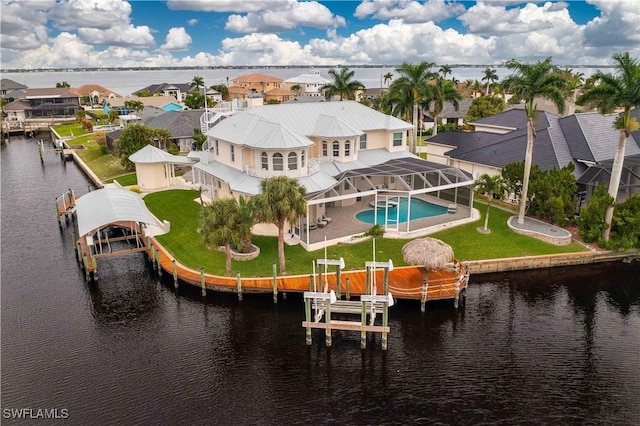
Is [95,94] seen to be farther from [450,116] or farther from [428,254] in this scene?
[428,254]

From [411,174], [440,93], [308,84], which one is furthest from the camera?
[308,84]

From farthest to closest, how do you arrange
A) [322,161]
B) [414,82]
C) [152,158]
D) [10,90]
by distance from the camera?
[10,90]
[414,82]
[152,158]
[322,161]

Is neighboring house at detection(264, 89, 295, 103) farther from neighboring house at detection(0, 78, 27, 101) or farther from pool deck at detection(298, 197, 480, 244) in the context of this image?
pool deck at detection(298, 197, 480, 244)

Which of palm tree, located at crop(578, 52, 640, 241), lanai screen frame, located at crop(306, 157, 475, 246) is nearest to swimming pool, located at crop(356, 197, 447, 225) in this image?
lanai screen frame, located at crop(306, 157, 475, 246)

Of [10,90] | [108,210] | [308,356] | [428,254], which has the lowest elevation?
[308,356]

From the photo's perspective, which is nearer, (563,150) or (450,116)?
(563,150)

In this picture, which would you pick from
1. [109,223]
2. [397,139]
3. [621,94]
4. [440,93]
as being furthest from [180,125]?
[621,94]

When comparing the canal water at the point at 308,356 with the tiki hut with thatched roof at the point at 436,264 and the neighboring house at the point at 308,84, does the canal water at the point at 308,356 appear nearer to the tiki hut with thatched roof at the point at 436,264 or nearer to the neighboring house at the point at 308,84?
Answer: the tiki hut with thatched roof at the point at 436,264

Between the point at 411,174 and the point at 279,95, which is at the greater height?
the point at 279,95
